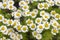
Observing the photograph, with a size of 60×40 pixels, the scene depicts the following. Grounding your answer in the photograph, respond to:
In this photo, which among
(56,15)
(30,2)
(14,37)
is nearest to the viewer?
(14,37)

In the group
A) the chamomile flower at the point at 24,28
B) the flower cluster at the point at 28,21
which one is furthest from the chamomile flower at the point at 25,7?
the chamomile flower at the point at 24,28

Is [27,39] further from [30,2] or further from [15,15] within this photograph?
[30,2]

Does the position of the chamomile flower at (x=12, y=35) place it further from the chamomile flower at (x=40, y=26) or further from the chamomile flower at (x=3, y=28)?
the chamomile flower at (x=40, y=26)

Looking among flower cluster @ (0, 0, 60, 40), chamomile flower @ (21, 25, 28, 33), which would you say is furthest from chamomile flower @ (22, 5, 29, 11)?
chamomile flower @ (21, 25, 28, 33)

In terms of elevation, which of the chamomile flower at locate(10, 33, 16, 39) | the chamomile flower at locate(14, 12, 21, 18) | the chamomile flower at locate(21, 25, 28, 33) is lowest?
the chamomile flower at locate(10, 33, 16, 39)

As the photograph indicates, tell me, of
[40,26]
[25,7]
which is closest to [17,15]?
[25,7]

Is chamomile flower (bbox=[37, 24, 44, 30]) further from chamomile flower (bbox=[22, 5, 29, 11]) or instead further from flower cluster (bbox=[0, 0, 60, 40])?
chamomile flower (bbox=[22, 5, 29, 11])

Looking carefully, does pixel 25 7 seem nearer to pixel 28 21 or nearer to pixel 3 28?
pixel 28 21

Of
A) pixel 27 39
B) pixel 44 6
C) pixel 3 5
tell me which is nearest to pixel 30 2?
pixel 44 6

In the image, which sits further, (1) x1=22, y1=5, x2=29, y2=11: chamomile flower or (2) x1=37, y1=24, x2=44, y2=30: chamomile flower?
(1) x1=22, y1=5, x2=29, y2=11: chamomile flower
